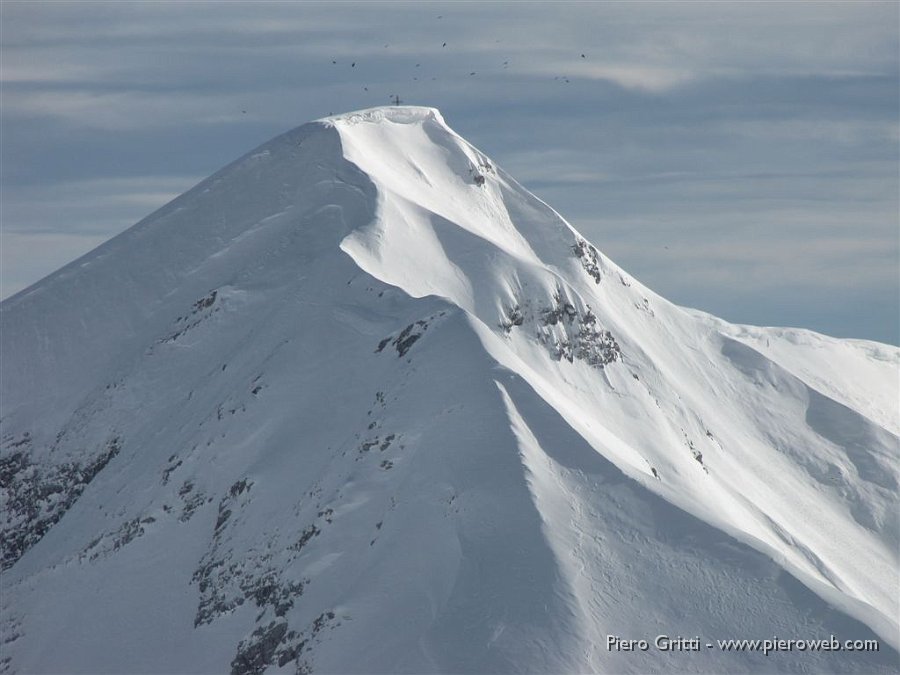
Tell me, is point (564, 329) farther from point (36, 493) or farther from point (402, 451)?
point (36, 493)

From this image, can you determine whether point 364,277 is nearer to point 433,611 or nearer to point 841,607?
point 433,611

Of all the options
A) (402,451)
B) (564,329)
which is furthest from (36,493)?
(564,329)

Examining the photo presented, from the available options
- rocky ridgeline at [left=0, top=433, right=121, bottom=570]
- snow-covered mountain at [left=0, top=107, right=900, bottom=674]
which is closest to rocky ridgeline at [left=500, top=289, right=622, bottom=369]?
snow-covered mountain at [left=0, top=107, right=900, bottom=674]

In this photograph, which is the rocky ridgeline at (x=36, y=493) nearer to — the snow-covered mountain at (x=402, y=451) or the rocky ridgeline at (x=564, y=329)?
the snow-covered mountain at (x=402, y=451)

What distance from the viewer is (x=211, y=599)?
204ft

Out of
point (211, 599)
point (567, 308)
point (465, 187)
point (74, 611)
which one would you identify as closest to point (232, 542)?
point (211, 599)

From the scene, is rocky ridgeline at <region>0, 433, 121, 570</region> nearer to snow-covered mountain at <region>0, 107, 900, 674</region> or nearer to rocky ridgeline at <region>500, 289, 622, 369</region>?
snow-covered mountain at <region>0, 107, 900, 674</region>

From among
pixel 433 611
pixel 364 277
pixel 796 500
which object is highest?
pixel 364 277

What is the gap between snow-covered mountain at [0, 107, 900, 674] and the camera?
180 ft

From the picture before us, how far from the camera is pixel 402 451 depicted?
205 ft

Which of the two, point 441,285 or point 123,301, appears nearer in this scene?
point 441,285

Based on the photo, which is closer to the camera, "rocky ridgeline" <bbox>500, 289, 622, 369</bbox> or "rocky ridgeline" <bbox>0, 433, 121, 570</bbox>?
"rocky ridgeline" <bbox>0, 433, 121, 570</bbox>

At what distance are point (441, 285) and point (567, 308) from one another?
8656 mm

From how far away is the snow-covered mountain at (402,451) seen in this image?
54969 millimetres
